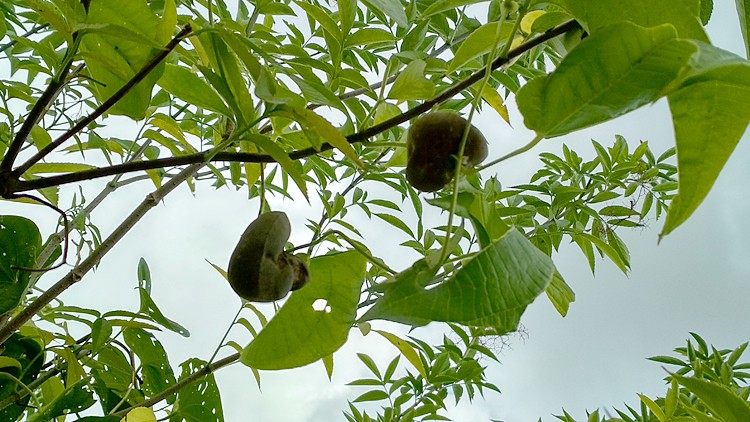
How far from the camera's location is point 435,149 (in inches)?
15.0

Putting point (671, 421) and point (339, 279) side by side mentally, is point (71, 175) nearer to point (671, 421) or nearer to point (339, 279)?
point (339, 279)

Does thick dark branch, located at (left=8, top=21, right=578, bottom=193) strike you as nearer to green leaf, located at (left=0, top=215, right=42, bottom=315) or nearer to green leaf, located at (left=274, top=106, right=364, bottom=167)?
green leaf, located at (left=274, top=106, right=364, bottom=167)

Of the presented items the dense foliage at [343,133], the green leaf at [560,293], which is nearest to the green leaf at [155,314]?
the dense foliage at [343,133]

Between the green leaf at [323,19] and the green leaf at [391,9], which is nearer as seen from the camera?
the green leaf at [391,9]

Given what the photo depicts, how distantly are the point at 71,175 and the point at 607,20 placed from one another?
344 mm

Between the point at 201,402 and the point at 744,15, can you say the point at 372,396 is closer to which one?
the point at 201,402

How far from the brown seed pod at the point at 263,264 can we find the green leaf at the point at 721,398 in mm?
294

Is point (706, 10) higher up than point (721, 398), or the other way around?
point (706, 10)

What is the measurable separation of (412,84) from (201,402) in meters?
0.50

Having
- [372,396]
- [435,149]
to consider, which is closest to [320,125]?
[435,149]

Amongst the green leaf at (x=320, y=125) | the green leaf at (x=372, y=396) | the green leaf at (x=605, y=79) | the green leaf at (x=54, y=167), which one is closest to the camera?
the green leaf at (x=605, y=79)

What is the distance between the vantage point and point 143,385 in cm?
94

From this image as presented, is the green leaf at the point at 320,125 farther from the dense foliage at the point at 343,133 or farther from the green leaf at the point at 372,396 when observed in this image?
the green leaf at the point at 372,396

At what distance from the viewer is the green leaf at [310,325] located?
15.7 inches
